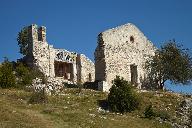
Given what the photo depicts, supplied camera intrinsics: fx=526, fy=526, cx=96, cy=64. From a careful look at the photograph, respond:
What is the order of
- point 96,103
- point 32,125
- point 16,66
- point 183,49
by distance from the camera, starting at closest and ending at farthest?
point 32,125 < point 96,103 < point 16,66 < point 183,49

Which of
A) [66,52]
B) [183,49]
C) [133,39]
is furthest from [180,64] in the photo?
[66,52]

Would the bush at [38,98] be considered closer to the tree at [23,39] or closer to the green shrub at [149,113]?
the green shrub at [149,113]

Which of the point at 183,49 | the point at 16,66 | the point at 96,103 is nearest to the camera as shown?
the point at 96,103

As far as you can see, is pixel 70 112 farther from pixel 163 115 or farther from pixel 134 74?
pixel 134 74

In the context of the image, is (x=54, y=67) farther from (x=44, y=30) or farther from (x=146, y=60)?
(x=146, y=60)

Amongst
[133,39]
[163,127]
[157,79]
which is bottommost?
[163,127]

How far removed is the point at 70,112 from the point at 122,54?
2287cm

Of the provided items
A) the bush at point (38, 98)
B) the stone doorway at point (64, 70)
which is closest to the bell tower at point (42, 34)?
the stone doorway at point (64, 70)

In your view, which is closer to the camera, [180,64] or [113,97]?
[113,97]

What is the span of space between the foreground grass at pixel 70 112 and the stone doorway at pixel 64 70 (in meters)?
14.3

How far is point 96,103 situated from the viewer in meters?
46.2

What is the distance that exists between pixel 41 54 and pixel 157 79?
48.1ft

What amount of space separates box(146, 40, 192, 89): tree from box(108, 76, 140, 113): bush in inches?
619

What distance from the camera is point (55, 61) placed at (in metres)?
63.9
